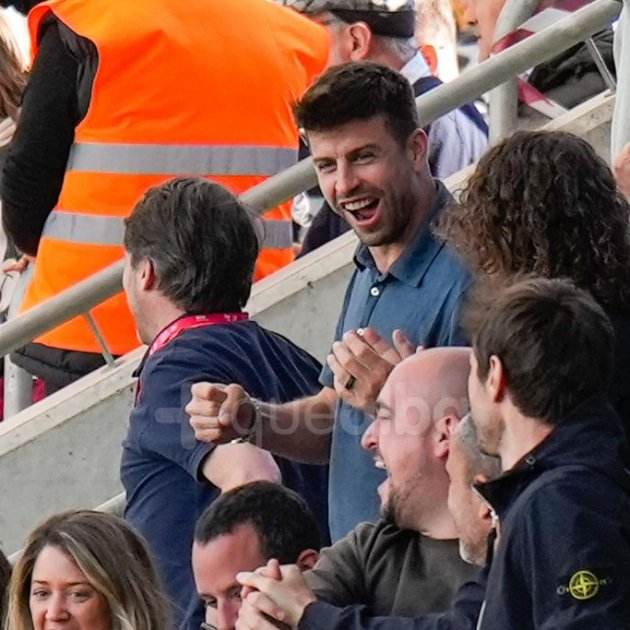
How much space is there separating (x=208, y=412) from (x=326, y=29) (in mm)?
2624

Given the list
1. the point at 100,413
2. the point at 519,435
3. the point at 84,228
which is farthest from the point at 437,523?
the point at 100,413

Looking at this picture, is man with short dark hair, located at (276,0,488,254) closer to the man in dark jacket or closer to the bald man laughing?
the bald man laughing

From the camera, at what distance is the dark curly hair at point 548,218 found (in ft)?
15.9

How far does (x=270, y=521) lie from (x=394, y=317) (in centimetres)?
65

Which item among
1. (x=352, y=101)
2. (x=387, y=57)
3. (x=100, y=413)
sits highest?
(x=352, y=101)

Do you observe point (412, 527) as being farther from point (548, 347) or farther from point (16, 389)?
point (16, 389)

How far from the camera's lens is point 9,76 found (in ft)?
24.8

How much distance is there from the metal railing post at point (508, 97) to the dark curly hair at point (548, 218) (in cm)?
233

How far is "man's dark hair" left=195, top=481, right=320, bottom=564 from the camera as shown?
5109mm

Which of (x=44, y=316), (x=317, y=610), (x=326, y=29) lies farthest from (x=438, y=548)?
(x=326, y=29)

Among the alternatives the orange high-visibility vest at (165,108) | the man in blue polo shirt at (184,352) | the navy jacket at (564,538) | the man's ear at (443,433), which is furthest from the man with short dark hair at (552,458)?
the orange high-visibility vest at (165,108)

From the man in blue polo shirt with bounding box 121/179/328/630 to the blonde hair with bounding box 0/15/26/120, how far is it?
5.83 ft

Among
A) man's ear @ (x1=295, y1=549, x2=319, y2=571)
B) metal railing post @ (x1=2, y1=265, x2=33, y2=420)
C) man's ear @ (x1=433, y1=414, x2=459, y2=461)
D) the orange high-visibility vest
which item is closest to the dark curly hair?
man's ear @ (x1=433, y1=414, x2=459, y2=461)

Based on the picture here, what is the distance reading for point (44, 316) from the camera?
22.6 feet
